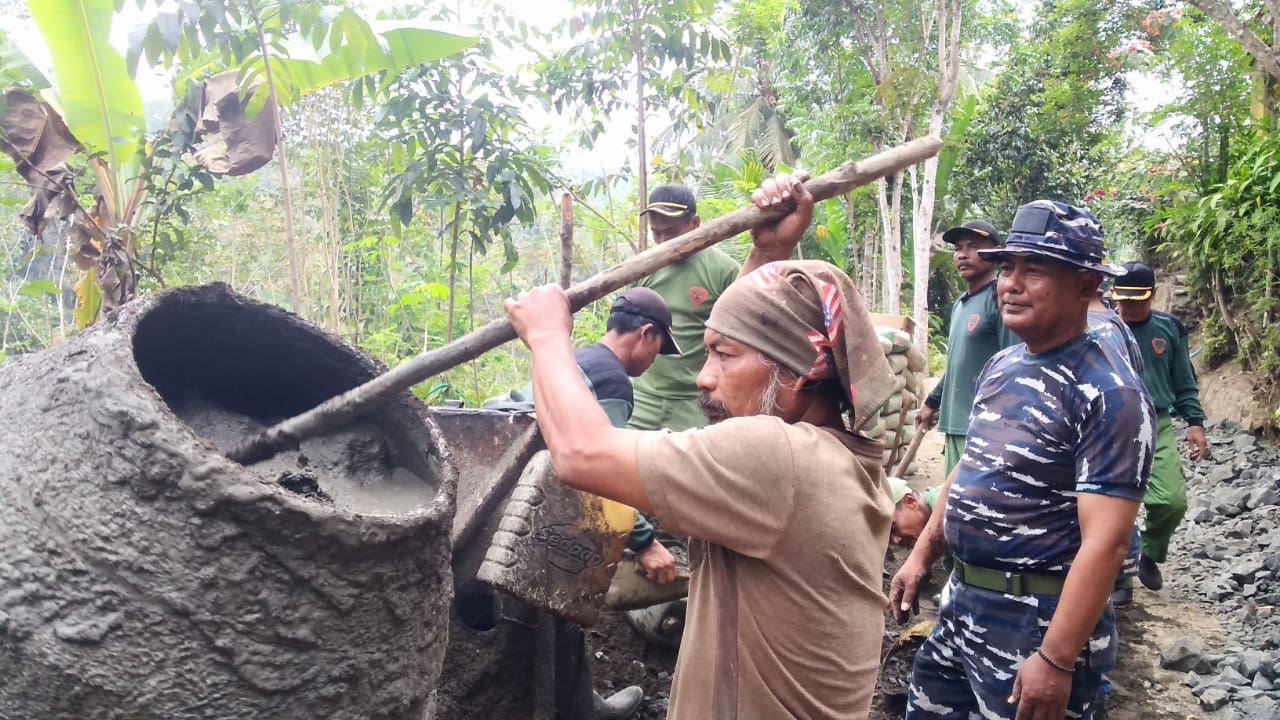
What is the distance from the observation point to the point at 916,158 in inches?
78.0

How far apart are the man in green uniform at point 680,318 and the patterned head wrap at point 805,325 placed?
268 centimetres

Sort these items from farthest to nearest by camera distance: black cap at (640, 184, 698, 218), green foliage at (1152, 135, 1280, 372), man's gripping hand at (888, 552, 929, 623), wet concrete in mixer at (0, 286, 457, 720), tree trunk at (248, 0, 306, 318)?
green foliage at (1152, 135, 1280, 372)
black cap at (640, 184, 698, 218)
tree trunk at (248, 0, 306, 318)
man's gripping hand at (888, 552, 929, 623)
wet concrete in mixer at (0, 286, 457, 720)

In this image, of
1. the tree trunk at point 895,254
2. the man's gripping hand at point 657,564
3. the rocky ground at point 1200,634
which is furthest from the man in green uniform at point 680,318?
the tree trunk at point 895,254

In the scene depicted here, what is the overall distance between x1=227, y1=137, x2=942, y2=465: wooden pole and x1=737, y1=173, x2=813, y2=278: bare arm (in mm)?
31

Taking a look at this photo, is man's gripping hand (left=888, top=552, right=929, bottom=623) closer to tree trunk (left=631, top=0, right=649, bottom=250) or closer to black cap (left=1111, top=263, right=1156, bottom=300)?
black cap (left=1111, top=263, right=1156, bottom=300)

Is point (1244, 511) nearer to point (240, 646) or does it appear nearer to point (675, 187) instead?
point (675, 187)

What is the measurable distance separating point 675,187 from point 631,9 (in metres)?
2.45

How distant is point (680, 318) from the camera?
444 cm

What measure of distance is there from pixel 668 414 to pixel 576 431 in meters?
2.87

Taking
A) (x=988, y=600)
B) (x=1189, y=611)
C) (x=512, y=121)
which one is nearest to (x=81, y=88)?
(x=512, y=121)

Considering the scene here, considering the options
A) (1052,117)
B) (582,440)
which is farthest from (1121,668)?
(1052,117)

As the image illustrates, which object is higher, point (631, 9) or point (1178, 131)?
point (631, 9)

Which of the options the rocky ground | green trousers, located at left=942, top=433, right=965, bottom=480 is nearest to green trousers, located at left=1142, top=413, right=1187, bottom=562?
the rocky ground

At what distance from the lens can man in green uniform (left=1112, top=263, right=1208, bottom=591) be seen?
4777 mm
